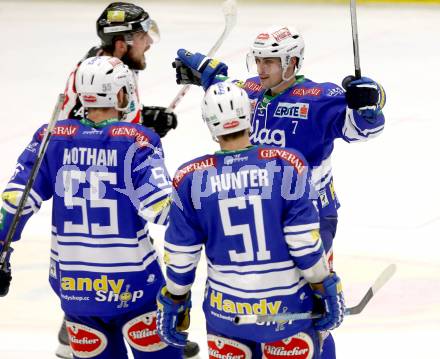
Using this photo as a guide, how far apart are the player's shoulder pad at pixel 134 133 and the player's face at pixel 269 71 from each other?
709 mm

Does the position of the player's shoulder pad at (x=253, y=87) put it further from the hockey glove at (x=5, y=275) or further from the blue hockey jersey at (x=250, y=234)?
the hockey glove at (x=5, y=275)

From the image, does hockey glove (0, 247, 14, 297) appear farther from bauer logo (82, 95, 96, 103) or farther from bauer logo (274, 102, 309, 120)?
bauer logo (274, 102, 309, 120)

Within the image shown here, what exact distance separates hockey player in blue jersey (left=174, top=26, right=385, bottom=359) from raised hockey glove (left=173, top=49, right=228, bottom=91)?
0.21 meters

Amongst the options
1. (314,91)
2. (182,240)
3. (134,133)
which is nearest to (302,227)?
(182,240)

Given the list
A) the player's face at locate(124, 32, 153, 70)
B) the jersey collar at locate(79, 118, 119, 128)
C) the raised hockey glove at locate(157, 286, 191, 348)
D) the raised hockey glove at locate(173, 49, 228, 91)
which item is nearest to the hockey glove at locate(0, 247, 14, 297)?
the jersey collar at locate(79, 118, 119, 128)

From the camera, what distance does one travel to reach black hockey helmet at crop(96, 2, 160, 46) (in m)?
5.41

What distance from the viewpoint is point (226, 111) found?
152 inches

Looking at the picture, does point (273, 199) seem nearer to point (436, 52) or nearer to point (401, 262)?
point (401, 262)

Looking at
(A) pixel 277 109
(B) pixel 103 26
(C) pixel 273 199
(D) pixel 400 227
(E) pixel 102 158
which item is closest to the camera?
(C) pixel 273 199

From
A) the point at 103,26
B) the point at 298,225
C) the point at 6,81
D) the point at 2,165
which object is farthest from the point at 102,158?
the point at 6,81

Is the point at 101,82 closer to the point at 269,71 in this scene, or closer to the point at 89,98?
the point at 89,98

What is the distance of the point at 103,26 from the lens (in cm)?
544

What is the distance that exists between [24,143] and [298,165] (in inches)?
203

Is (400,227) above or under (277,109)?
under
